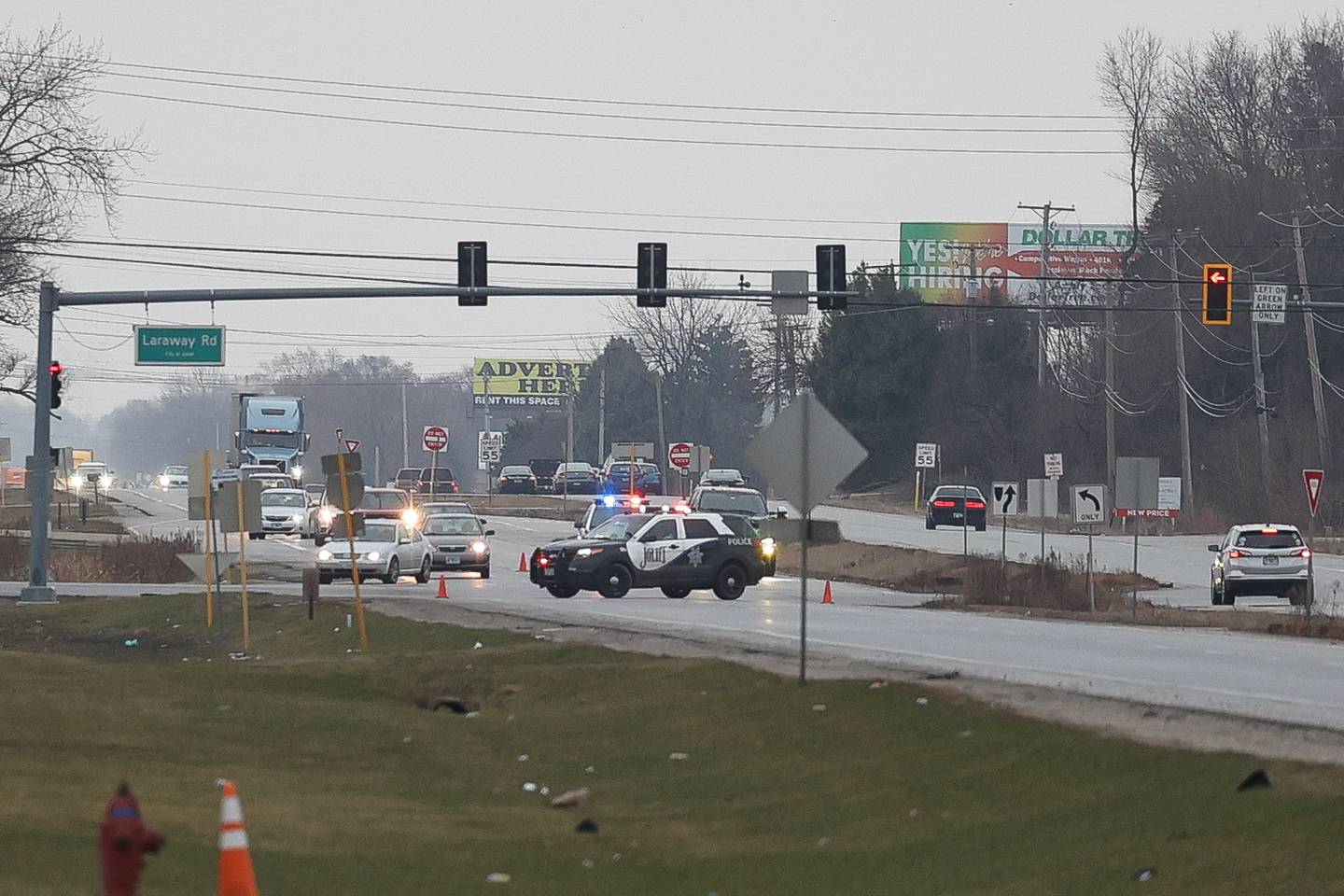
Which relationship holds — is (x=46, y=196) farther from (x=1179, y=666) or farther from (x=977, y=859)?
(x=977, y=859)

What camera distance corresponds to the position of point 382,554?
42719mm

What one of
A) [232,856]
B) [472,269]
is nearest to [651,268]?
[472,269]

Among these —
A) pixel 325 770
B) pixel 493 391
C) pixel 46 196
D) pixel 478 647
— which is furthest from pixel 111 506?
pixel 493 391

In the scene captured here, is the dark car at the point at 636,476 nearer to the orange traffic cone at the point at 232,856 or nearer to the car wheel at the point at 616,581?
the car wheel at the point at 616,581

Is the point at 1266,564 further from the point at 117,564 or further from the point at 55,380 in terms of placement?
the point at 117,564

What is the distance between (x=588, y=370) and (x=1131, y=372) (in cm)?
8119

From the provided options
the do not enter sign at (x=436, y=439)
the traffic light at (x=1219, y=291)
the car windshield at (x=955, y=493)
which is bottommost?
the car windshield at (x=955, y=493)

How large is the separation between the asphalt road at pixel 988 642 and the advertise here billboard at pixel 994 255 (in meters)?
83.7

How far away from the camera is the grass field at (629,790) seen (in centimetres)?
1052

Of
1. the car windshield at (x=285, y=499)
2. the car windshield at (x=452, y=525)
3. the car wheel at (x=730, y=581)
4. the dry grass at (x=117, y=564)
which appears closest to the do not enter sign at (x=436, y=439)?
the car windshield at (x=285, y=499)

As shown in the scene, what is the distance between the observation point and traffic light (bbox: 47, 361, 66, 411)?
127 ft

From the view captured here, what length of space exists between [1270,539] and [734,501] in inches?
531

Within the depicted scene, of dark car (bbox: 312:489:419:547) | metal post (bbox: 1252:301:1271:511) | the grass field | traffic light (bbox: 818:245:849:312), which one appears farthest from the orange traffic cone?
metal post (bbox: 1252:301:1271:511)

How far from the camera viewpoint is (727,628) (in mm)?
27672
